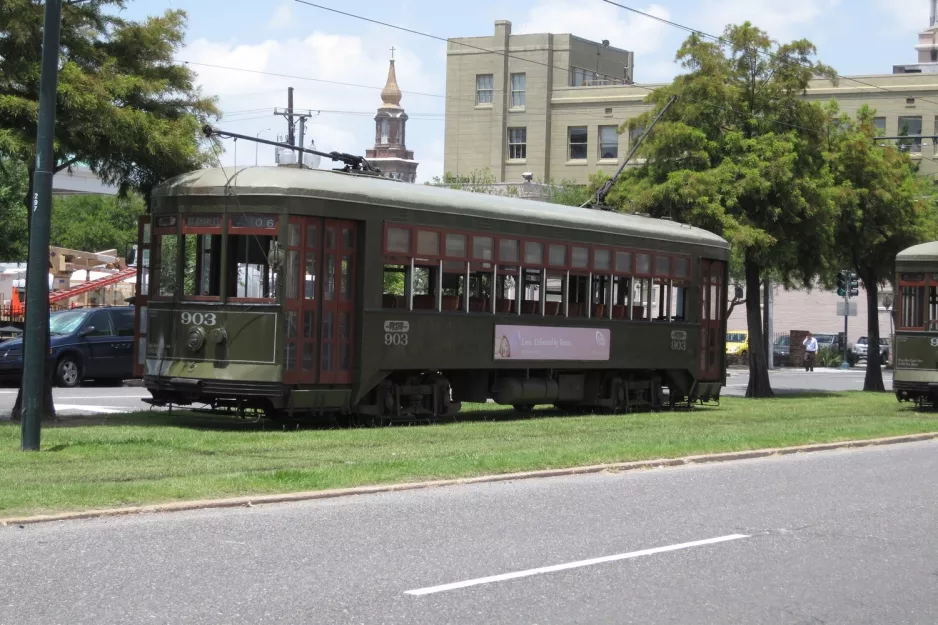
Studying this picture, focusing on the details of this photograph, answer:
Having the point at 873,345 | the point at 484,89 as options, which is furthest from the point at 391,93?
the point at 873,345

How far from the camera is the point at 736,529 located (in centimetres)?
1070

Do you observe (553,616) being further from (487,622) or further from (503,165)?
(503,165)

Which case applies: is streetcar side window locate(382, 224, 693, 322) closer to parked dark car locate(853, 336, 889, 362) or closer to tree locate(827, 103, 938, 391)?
tree locate(827, 103, 938, 391)

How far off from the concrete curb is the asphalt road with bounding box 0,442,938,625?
0.51ft

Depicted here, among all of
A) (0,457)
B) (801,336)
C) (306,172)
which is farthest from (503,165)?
(0,457)

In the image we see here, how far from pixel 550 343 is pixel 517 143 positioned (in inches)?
2243

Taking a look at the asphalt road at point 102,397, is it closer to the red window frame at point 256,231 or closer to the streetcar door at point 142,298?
the streetcar door at point 142,298

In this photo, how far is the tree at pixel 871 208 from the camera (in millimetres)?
33469

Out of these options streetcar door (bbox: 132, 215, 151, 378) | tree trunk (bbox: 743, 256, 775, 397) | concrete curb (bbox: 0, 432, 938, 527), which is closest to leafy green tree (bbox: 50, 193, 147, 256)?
tree trunk (bbox: 743, 256, 775, 397)

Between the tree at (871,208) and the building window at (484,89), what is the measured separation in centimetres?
4331

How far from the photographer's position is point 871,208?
34.1 meters

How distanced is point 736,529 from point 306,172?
939 cm

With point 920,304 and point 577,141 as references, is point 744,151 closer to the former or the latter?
point 920,304

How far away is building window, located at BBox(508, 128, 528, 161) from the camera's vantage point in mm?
77750
